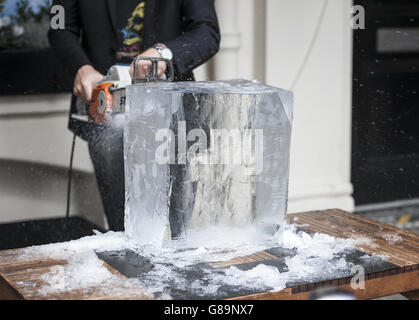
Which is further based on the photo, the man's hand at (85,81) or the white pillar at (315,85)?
the white pillar at (315,85)

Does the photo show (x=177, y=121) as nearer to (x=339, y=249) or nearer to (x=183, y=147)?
(x=183, y=147)

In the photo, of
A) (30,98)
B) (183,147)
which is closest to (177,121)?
(183,147)

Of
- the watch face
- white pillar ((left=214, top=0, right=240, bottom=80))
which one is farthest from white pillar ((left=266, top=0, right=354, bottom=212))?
the watch face

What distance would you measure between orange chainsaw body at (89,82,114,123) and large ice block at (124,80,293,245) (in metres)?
0.39

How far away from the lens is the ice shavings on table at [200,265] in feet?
4.11

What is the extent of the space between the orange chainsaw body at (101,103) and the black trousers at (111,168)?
9.6 inches

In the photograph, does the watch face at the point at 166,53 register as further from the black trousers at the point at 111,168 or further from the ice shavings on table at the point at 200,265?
the ice shavings on table at the point at 200,265

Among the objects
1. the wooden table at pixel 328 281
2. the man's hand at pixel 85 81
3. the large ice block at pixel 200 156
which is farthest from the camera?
the man's hand at pixel 85 81

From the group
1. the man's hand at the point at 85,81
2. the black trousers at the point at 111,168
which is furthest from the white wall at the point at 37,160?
the man's hand at the point at 85,81

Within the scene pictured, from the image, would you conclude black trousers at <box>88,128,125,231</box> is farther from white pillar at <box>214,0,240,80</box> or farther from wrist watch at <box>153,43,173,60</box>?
white pillar at <box>214,0,240,80</box>

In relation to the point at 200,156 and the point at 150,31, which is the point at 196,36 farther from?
the point at 200,156

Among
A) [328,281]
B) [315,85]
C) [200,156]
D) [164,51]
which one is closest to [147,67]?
A: [164,51]

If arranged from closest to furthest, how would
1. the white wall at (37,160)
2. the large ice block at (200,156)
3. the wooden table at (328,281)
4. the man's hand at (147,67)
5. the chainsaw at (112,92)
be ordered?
the wooden table at (328,281) → the large ice block at (200,156) → the chainsaw at (112,92) → the man's hand at (147,67) → the white wall at (37,160)
